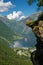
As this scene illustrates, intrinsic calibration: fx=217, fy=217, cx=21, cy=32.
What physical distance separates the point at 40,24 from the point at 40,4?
10.6ft

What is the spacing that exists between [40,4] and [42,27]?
3.51 metres

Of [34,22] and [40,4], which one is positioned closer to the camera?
[40,4]

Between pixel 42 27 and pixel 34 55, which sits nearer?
pixel 42 27

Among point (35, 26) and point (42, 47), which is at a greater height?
point (35, 26)

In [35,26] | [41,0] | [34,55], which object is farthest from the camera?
[34,55]

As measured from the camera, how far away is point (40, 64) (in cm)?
3403

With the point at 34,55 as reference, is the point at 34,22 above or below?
above

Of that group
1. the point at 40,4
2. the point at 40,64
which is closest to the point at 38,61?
the point at 40,64

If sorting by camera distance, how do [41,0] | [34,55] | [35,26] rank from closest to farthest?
[41,0], [35,26], [34,55]

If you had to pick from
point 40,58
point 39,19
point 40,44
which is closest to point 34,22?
point 39,19

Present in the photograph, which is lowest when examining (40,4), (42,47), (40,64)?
(40,64)

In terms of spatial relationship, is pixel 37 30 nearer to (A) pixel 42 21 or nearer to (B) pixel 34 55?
(A) pixel 42 21

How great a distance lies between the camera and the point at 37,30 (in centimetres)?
3334

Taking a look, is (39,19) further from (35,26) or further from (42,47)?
(42,47)
